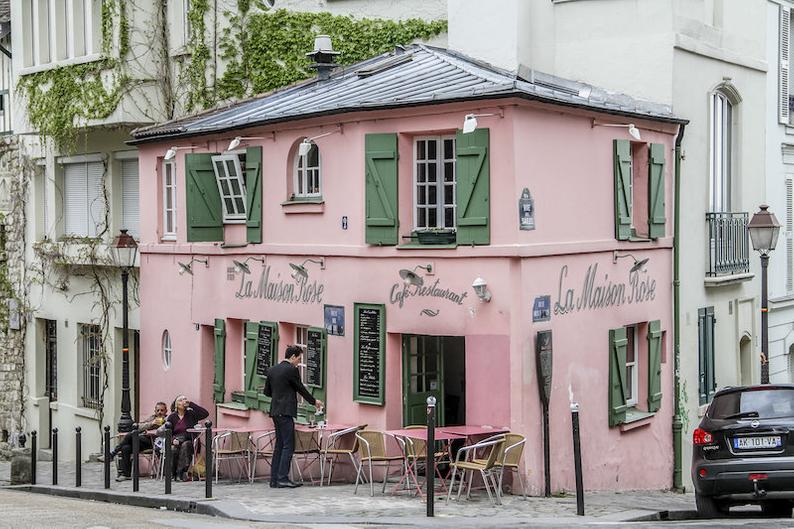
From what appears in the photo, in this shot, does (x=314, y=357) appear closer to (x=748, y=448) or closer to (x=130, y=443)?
(x=130, y=443)

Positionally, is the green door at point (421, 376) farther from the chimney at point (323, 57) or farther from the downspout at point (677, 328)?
the chimney at point (323, 57)

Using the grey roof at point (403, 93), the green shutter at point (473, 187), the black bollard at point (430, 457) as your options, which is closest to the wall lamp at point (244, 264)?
the grey roof at point (403, 93)

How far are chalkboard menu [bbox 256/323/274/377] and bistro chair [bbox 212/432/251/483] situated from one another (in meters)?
1.24

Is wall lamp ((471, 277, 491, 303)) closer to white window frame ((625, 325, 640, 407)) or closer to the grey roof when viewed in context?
the grey roof

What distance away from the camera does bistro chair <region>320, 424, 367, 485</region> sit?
17781 mm

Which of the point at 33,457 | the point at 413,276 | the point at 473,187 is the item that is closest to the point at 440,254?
the point at 413,276

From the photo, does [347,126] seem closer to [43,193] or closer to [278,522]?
[278,522]

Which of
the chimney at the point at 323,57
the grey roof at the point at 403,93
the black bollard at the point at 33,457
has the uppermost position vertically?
the chimney at the point at 323,57

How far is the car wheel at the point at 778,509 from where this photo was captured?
50.4ft

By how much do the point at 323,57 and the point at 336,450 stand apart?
23.5ft

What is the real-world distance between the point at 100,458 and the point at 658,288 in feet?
37.4

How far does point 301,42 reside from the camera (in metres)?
24.0

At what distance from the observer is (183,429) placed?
20109 mm

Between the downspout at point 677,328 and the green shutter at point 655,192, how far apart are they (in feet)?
1.75
